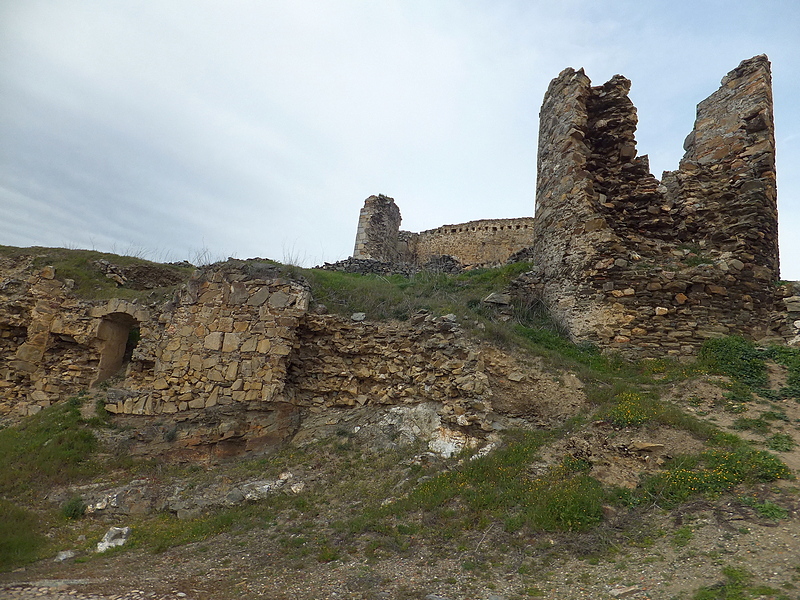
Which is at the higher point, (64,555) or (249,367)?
(249,367)

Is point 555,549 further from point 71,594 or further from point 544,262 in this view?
point 544,262

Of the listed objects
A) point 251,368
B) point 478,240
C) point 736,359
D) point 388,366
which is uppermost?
point 478,240

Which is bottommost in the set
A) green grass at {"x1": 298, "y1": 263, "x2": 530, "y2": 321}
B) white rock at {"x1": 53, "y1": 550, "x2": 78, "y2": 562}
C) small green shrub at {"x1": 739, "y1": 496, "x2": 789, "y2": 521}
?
white rock at {"x1": 53, "y1": 550, "x2": 78, "y2": 562}

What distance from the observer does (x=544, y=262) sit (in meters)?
11.9

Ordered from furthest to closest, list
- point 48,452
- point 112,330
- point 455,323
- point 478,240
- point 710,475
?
point 478,240, point 112,330, point 455,323, point 48,452, point 710,475

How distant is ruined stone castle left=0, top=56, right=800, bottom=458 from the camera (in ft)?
29.1

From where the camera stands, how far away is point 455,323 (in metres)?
8.93

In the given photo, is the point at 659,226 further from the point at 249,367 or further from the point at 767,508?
the point at 249,367

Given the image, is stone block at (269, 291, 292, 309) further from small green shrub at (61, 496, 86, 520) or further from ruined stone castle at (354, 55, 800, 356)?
ruined stone castle at (354, 55, 800, 356)

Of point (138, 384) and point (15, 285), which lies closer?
point (138, 384)

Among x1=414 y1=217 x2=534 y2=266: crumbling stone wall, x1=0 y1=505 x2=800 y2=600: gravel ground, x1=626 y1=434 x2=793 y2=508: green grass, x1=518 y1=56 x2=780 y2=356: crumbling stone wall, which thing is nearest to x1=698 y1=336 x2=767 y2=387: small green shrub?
x1=518 y1=56 x2=780 y2=356: crumbling stone wall

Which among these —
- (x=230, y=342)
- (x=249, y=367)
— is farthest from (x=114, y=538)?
(x=230, y=342)

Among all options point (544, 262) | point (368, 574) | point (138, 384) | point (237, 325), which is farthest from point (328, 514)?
point (544, 262)

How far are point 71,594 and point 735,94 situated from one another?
14.9 metres
